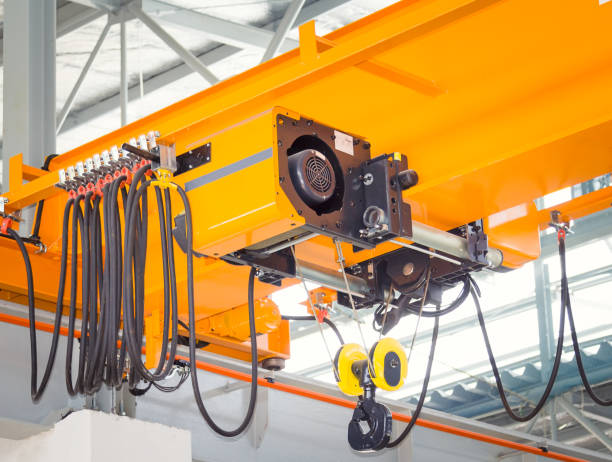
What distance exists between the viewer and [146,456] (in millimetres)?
4070

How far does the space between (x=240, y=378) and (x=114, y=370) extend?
5.23 feet

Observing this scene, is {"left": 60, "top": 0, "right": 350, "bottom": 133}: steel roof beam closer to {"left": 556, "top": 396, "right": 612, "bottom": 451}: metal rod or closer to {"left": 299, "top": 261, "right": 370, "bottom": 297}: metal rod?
{"left": 299, "top": 261, "right": 370, "bottom": 297}: metal rod

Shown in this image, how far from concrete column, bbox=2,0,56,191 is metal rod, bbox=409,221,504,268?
2712 mm

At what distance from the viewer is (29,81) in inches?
226

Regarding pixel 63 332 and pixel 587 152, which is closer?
pixel 587 152

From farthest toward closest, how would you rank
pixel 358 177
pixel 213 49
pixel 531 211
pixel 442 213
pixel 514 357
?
pixel 514 357
pixel 213 49
pixel 531 211
pixel 442 213
pixel 358 177

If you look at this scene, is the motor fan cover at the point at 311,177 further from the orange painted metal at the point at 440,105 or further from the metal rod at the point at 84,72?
the metal rod at the point at 84,72

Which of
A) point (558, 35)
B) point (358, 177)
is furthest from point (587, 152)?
point (358, 177)

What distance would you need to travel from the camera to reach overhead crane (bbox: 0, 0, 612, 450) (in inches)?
127

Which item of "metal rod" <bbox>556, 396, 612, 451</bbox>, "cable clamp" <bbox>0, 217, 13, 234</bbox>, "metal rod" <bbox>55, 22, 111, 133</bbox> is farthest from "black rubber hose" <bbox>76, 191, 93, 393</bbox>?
"metal rod" <bbox>556, 396, 612, 451</bbox>

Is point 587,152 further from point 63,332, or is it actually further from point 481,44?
point 63,332

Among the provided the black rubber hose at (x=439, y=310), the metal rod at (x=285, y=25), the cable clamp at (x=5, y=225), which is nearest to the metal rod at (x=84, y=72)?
the metal rod at (x=285, y=25)

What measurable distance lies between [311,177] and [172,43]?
5231 mm

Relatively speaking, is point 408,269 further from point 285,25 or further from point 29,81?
point 285,25
